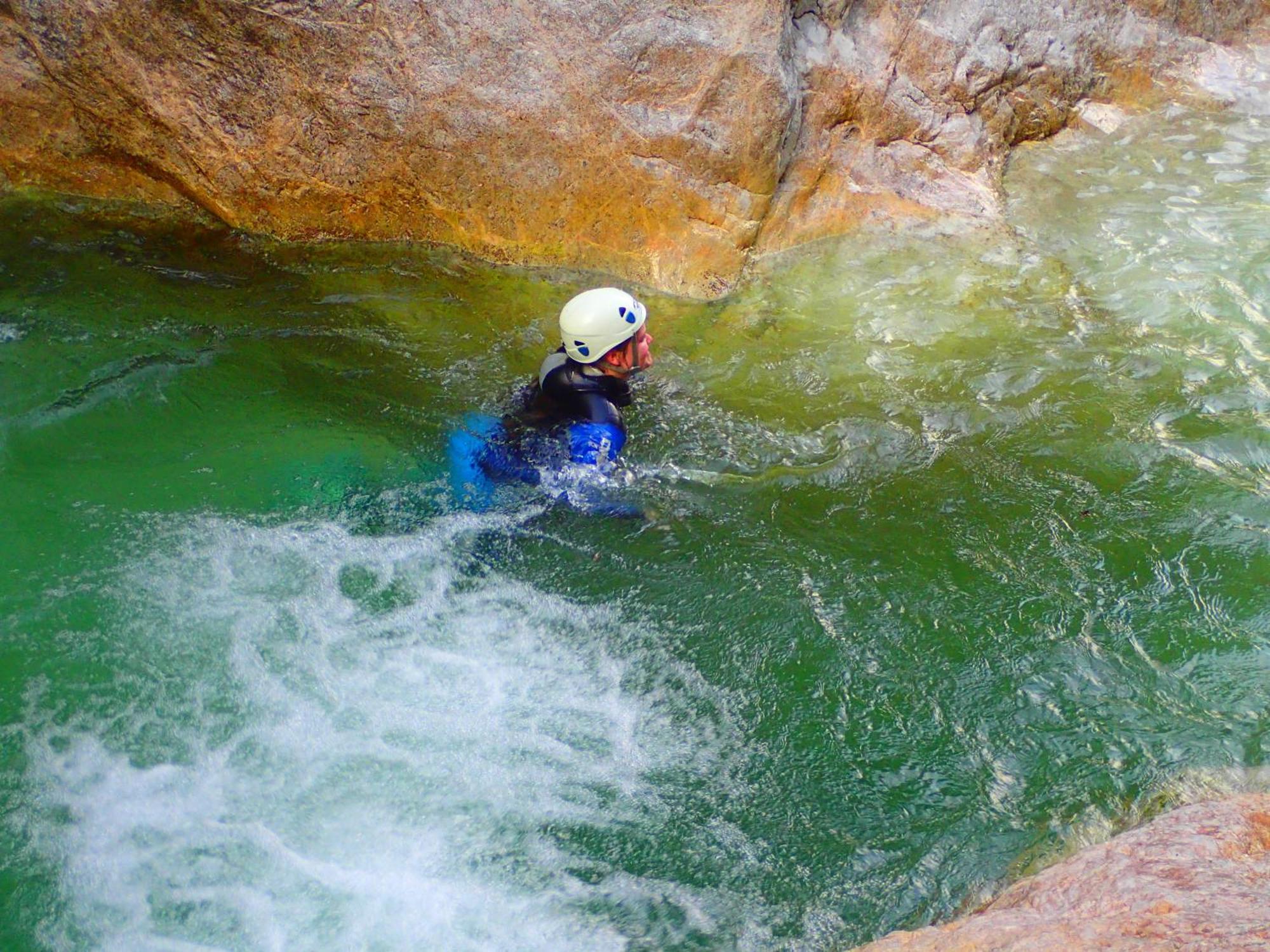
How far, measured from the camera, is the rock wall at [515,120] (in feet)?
20.6

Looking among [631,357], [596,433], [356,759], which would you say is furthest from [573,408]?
[356,759]

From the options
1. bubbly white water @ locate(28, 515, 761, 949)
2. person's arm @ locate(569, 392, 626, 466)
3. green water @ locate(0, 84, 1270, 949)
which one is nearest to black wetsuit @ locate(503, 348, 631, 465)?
person's arm @ locate(569, 392, 626, 466)

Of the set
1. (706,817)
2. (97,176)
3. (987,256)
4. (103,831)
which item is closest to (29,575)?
(103,831)

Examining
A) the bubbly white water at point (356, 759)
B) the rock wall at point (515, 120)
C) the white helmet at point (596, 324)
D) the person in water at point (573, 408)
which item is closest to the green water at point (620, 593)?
the bubbly white water at point (356, 759)

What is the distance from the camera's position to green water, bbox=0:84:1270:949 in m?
3.59

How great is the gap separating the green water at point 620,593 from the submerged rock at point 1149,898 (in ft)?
1.29

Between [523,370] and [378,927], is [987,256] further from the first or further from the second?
[378,927]

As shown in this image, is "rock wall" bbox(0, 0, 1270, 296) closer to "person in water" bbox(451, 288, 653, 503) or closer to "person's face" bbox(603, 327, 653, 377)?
"person's face" bbox(603, 327, 653, 377)

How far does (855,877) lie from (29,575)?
3671mm

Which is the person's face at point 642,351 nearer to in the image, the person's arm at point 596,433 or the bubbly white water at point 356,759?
the person's arm at point 596,433

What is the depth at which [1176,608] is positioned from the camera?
4.36 metres

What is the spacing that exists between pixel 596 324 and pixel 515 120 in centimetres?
213

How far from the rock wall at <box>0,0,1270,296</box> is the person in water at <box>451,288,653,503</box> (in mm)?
1572

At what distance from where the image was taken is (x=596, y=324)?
16.2ft
